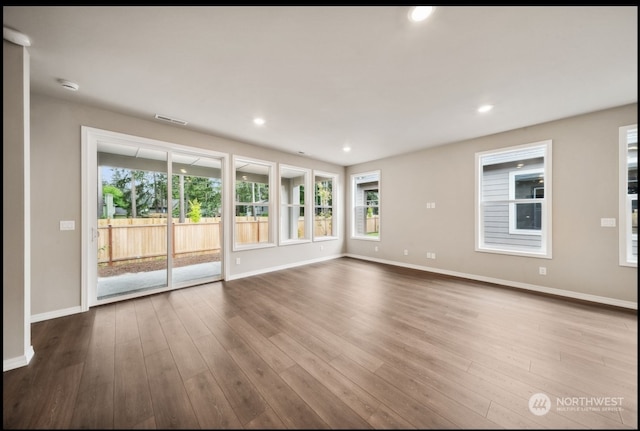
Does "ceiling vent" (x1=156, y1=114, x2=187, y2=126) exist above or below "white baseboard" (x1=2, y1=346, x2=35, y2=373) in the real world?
above

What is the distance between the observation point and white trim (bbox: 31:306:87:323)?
2.55 meters

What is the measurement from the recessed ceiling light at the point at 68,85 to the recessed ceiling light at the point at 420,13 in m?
3.31

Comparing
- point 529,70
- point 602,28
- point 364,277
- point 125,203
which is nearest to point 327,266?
point 364,277

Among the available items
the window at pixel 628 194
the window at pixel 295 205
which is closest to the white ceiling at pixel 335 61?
the window at pixel 628 194

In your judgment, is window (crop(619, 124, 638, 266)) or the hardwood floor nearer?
the hardwood floor

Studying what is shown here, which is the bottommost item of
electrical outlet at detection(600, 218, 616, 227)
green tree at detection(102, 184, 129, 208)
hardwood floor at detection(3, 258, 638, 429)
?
hardwood floor at detection(3, 258, 638, 429)

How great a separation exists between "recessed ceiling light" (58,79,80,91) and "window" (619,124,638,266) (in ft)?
21.1

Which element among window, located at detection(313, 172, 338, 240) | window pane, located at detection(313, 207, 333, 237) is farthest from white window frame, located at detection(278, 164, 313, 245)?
window pane, located at detection(313, 207, 333, 237)

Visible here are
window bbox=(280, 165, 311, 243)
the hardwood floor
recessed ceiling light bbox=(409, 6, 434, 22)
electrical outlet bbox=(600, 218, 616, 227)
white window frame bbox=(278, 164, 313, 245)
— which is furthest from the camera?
window bbox=(280, 165, 311, 243)

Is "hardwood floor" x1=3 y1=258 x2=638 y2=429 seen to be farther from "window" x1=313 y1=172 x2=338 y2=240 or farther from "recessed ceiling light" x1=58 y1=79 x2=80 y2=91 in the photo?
"window" x1=313 y1=172 x2=338 y2=240

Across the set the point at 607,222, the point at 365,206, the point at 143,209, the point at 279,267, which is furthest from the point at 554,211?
the point at 143,209

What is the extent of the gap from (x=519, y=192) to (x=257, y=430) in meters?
5.49

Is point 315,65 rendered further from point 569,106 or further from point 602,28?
point 569,106

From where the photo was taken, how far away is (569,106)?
2.90 meters
